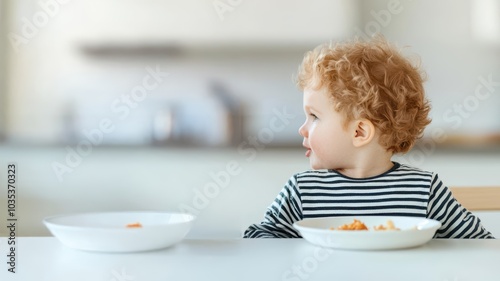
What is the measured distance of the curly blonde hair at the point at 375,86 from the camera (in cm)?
133

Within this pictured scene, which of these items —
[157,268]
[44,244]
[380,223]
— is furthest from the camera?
[380,223]

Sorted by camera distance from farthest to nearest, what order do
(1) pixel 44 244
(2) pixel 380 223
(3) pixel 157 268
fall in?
1. (2) pixel 380 223
2. (1) pixel 44 244
3. (3) pixel 157 268

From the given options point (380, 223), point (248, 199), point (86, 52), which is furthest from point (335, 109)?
point (86, 52)

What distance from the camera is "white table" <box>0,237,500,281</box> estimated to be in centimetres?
73

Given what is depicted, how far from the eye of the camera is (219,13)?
2.82m

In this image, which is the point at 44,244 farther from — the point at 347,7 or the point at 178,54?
the point at 347,7

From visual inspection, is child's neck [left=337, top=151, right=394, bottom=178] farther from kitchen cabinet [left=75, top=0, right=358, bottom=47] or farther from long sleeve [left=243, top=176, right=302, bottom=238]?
kitchen cabinet [left=75, top=0, right=358, bottom=47]

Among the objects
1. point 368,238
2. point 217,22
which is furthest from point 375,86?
point 217,22

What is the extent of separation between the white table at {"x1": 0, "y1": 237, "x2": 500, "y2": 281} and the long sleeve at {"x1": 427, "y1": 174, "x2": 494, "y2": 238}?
0.83 feet

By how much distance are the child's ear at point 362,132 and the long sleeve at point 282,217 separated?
0.16m

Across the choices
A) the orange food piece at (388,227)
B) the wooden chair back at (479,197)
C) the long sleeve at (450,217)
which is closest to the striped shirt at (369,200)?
the long sleeve at (450,217)

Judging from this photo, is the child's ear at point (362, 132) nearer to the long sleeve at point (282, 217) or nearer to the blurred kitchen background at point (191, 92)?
the long sleeve at point (282, 217)

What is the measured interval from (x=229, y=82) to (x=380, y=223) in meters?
1.85

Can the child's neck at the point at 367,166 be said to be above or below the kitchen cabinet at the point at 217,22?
below
